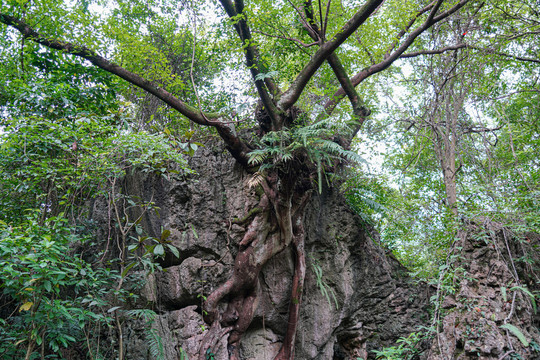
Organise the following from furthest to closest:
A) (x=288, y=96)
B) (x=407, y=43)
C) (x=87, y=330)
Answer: (x=407, y=43) → (x=288, y=96) → (x=87, y=330)

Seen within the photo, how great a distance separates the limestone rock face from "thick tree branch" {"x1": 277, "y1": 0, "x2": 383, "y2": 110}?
140 centimetres

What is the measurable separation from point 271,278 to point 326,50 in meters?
3.45

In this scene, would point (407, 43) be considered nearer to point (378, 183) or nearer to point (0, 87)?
point (378, 183)

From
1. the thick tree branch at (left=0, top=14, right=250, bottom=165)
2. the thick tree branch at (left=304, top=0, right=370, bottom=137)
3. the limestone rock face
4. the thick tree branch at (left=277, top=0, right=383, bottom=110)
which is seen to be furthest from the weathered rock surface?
the thick tree branch at (left=0, top=14, right=250, bottom=165)

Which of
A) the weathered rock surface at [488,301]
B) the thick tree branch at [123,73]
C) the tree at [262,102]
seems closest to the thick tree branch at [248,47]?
the tree at [262,102]

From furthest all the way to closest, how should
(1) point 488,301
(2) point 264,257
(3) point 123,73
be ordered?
(2) point 264,257 < (3) point 123,73 < (1) point 488,301

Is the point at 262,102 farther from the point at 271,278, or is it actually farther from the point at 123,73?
the point at 271,278

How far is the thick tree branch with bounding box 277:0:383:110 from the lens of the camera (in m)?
4.12

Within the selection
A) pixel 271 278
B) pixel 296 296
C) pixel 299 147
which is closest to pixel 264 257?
pixel 271 278

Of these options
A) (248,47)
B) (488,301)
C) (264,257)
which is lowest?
(488,301)

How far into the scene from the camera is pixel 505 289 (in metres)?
4.18

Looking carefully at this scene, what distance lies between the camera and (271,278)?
5.43 metres

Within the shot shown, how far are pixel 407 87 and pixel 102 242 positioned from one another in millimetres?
8180

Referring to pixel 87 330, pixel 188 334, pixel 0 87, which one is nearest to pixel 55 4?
pixel 0 87
